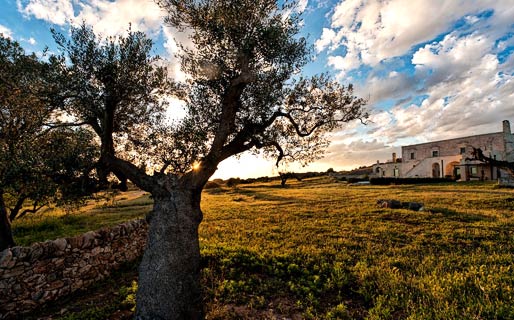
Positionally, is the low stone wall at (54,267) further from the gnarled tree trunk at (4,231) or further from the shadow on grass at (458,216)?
the shadow on grass at (458,216)

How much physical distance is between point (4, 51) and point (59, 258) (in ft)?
31.7

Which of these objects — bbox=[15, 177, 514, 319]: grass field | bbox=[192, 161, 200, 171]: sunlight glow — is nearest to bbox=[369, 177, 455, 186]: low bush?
bbox=[15, 177, 514, 319]: grass field

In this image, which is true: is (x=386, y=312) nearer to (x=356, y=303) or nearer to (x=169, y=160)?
(x=356, y=303)

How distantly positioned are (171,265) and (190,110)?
557cm

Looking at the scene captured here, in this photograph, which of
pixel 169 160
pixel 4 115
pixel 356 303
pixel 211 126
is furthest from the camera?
pixel 4 115

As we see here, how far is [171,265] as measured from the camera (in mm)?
6645

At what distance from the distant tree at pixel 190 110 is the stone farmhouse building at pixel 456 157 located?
5115cm

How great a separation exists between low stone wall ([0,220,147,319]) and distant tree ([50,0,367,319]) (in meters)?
3.63

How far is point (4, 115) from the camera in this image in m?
11.7

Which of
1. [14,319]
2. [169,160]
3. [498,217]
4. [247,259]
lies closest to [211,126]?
[169,160]

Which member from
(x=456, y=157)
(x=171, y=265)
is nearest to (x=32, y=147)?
(x=171, y=265)

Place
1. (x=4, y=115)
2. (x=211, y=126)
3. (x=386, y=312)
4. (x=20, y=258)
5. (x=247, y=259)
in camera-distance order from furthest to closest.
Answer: (x=4, y=115), (x=247, y=259), (x=211, y=126), (x=20, y=258), (x=386, y=312)

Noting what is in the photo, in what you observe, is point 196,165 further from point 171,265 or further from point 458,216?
point 458,216

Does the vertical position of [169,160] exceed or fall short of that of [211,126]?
it falls short
